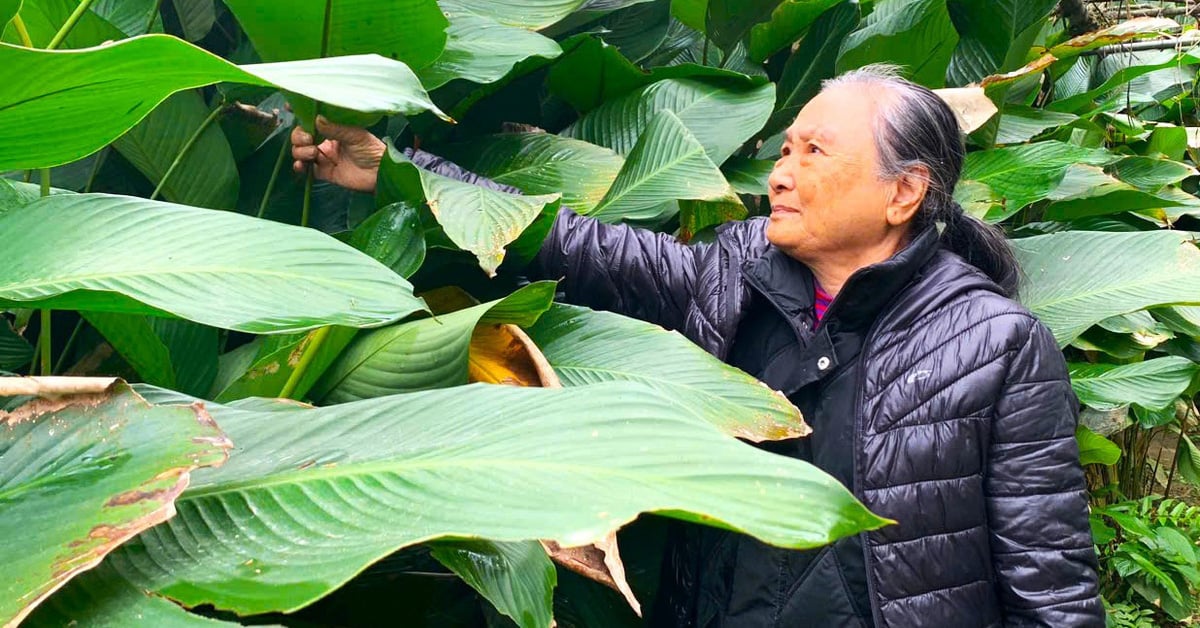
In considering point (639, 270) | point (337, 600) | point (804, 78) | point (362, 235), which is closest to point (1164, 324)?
point (804, 78)

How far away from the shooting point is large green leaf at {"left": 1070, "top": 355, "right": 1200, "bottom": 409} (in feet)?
6.44

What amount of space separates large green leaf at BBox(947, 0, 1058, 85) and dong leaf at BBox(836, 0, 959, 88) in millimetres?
245

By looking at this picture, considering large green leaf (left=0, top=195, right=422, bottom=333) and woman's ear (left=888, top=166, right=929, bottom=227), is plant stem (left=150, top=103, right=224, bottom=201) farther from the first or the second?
woman's ear (left=888, top=166, right=929, bottom=227)

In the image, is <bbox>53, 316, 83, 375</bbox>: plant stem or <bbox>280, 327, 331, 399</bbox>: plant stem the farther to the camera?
<bbox>53, 316, 83, 375</bbox>: plant stem

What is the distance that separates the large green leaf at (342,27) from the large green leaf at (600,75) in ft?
1.48

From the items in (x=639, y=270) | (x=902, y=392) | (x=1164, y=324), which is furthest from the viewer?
(x=1164, y=324)

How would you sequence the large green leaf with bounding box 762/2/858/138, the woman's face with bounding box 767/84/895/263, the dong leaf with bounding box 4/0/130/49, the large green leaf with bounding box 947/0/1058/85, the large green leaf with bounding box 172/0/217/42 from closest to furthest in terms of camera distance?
1. the dong leaf with bounding box 4/0/130/49
2. the woman's face with bounding box 767/84/895/263
3. the large green leaf with bounding box 172/0/217/42
4. the large green leaf with bounding box 762/2/858/138
5. the large green leaf with bounding box 947/0/1058/85

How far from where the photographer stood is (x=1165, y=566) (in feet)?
8.67

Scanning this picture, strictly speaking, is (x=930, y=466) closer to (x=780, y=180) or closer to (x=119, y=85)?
(x=780, y=180)

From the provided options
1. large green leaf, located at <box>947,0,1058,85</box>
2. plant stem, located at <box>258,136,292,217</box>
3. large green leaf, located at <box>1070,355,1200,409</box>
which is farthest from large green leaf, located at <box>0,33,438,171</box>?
large green leaf, located at <box>947,0,1058,85</box>

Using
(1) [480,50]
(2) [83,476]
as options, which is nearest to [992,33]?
(1) [480,50]

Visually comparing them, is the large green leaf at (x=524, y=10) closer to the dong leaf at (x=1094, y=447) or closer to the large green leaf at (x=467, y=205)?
the large green leaf at (x=467, y=205)

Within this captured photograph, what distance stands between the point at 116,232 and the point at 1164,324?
85.1 inches

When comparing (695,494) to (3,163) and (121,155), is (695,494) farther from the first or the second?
(121,155)
